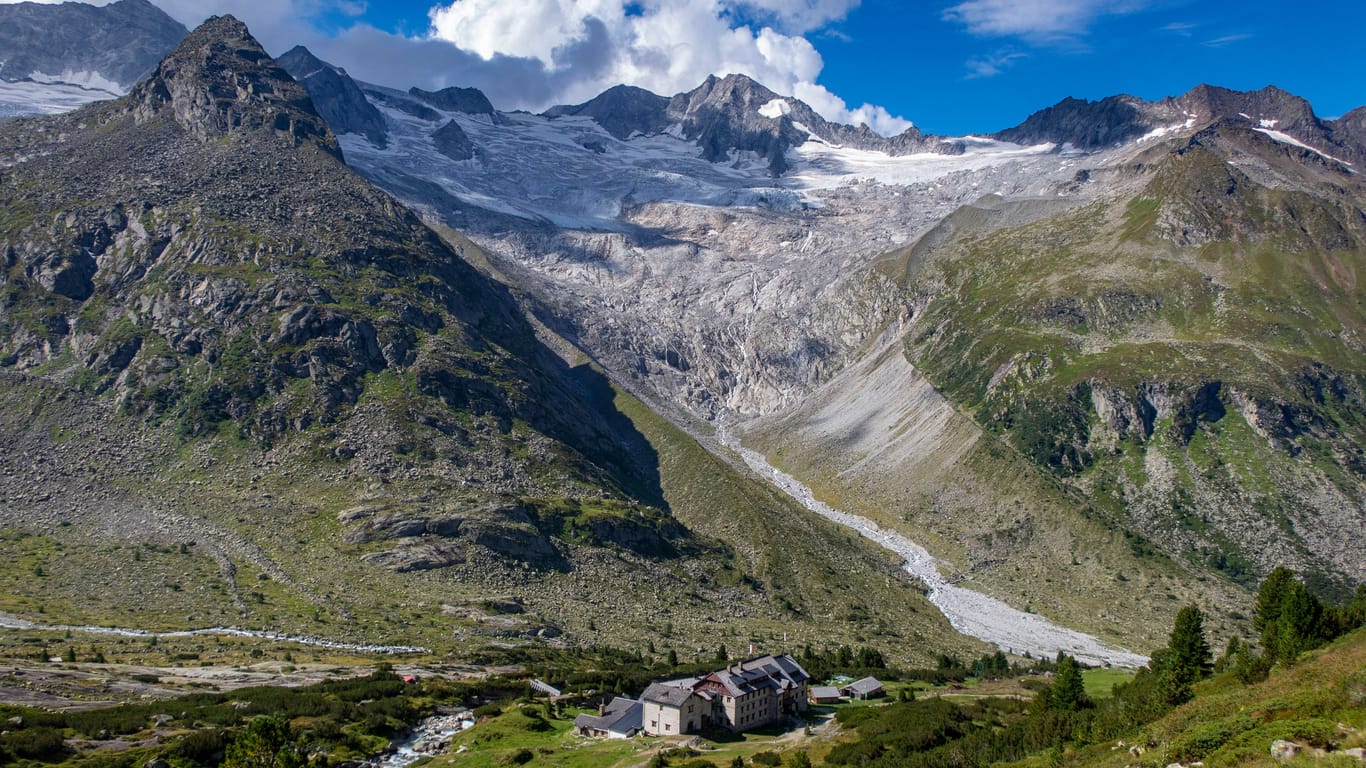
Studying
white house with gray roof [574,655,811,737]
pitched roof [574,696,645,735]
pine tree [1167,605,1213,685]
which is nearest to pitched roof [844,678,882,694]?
white house with gray roof [574,655,811,737]

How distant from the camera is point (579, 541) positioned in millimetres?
170375

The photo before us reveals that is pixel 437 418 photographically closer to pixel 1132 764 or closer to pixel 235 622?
pixel 235 622

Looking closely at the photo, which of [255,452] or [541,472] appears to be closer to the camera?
[255,452]

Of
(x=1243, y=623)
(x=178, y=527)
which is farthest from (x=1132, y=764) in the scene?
(x=1243, y=623)

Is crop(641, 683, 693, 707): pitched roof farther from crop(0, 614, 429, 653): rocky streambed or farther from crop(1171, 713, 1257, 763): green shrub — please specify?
crop(0, 614, 429, 653): rocky streambed

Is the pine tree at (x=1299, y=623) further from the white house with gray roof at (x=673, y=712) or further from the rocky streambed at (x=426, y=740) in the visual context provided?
the rocky streambed at (x=426, y=740)

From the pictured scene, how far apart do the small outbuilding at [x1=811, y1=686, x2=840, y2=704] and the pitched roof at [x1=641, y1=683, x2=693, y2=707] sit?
61.8 ft

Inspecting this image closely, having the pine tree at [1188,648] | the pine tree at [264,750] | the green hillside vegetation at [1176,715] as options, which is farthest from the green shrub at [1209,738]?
the pine tree at [264,750]

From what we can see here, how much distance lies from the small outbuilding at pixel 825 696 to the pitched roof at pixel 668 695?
61.8ft

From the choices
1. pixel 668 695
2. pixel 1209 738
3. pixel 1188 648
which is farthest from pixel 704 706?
pixel 1209 738

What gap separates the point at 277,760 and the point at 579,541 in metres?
112

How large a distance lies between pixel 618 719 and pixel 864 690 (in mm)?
27825

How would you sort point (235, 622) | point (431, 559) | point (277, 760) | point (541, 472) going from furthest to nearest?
point (541, 472)
point (431, 559)
point (235, 622)
point (277, 760)

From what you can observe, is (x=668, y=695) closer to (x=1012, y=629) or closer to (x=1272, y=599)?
(x=1272, y=599)
